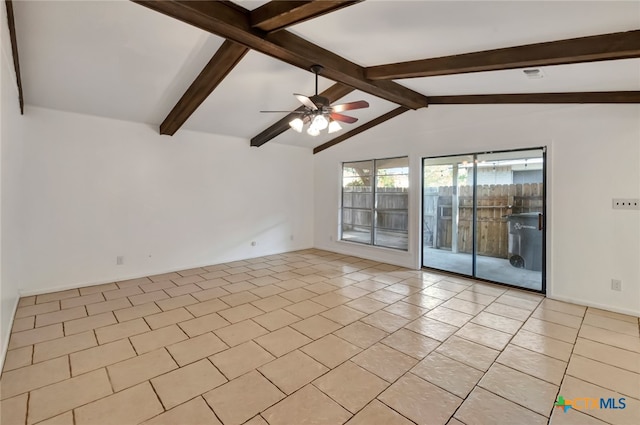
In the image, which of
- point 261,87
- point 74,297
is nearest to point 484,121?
point 261,87

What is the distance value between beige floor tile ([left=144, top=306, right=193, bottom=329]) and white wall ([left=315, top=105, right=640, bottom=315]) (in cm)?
454

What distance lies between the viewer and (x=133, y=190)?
4621 mm

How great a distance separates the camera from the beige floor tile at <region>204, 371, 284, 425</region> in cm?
186

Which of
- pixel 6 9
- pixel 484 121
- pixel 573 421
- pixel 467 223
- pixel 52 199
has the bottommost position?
pixel 573 421

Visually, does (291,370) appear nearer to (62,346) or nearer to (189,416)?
(189,416)

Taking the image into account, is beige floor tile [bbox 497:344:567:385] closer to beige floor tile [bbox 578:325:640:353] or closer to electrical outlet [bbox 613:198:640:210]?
beige floor tile [bbox 578:325:640:353]

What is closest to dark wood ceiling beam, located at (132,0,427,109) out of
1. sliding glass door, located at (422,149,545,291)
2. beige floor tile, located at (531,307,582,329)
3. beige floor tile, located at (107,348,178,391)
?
sliding glass door, located at (422,149,545,291)

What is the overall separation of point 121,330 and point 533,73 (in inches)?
198

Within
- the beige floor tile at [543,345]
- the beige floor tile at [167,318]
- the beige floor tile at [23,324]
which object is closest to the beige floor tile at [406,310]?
the beige floor tile at [543,345]

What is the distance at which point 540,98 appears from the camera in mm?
3764

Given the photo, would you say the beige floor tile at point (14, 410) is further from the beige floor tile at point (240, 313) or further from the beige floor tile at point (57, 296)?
the beige floor tile at point (57, 296)

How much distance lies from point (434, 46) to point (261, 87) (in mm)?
2252

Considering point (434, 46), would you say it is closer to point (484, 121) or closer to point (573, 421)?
point (484, 121)

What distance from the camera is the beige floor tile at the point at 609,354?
2.43 m
